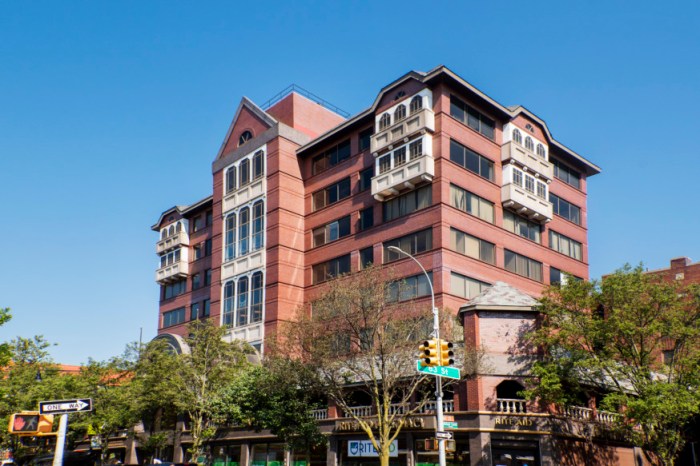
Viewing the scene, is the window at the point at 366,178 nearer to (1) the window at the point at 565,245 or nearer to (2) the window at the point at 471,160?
(2) the window at the point at 471,160

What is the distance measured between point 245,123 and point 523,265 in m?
26.6

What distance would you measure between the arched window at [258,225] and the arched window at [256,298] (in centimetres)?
241

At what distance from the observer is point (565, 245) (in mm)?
56719

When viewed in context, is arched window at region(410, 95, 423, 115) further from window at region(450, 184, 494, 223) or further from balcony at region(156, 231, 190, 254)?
balcony at region(156, 231, 190, 254)

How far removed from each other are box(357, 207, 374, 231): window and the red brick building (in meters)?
0.10

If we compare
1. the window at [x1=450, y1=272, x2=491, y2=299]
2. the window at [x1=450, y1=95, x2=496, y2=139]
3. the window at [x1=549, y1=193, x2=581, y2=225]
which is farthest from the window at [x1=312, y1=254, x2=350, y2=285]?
the window at [x1=549, y1=193, x2=581, y2=225]

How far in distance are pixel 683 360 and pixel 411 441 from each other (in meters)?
14.5

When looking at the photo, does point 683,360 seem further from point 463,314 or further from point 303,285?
point 303,285

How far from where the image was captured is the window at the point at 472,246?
45719 mm

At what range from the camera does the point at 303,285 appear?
54.3m

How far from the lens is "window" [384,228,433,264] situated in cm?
4569

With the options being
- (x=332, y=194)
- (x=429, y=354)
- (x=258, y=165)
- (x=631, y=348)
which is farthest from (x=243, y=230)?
(x=429, y=354)

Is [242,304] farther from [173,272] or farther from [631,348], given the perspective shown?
[631,348]

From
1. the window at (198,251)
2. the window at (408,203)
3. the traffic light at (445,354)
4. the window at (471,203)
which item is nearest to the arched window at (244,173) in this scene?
the window at (198,251)
